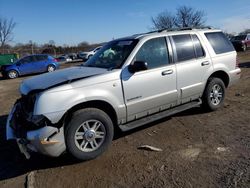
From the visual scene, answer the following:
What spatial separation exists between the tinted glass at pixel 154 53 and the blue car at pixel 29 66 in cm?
1726

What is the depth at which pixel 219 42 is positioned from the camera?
638 centimetres

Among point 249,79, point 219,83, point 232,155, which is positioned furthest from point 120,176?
point 249,79

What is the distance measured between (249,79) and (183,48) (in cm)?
576

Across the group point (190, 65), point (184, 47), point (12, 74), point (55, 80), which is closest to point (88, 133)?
point (55, 80)

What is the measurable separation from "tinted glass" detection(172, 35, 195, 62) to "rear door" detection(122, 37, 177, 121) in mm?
295

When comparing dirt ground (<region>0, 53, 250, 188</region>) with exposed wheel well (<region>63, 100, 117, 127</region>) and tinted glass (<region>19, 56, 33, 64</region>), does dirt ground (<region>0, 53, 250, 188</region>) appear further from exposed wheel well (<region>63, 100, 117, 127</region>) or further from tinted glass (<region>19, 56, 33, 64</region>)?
tinted glass (<region>19, 56, 33, 64</region>)

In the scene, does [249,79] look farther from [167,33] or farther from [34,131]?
[34,131]

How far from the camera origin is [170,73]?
17.3 feet

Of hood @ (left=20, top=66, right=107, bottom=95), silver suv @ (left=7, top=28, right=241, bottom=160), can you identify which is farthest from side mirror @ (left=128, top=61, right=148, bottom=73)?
hood @ (left=20, top=66, right=107, bottom=95)

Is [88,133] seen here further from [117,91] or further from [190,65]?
[190,65]

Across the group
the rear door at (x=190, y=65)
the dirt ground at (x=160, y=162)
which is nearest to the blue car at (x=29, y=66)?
the dirt ground at (x=160, y=162)

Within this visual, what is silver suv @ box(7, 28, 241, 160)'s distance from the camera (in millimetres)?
4062

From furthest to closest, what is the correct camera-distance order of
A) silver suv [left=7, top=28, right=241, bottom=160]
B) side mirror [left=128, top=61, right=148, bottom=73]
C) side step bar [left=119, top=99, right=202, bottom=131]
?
side step bar [left=119, top=99, right=202, bottom=131]
side mirror [left=128, top=61, right=148, bottom=73]
silver suv [left=7, top=28, right=241, bottom=160]

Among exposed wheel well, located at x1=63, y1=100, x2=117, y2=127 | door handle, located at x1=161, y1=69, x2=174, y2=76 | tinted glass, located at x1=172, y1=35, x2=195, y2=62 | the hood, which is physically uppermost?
tinted glass, located at x1=172, y1=35, x2=195, y2=62
